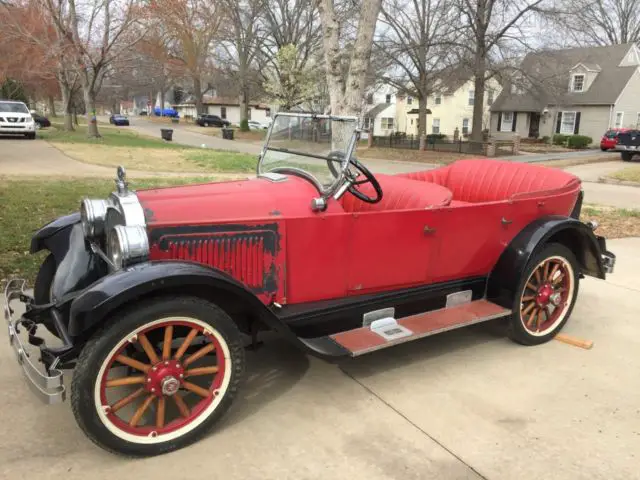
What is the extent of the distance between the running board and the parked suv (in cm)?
2326

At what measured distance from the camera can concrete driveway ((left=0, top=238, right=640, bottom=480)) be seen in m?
2.51

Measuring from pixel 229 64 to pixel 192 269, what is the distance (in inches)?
1743

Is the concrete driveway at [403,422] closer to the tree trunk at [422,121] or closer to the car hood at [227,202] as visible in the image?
the car hood at [227,202]

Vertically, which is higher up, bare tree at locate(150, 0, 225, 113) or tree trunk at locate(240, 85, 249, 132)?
bare tree at locate(150, 0, 225, 113)

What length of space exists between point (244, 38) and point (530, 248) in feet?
132

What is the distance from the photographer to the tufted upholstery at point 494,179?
432 centimetres

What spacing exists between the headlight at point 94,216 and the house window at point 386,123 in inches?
1997

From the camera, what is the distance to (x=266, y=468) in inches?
98.4

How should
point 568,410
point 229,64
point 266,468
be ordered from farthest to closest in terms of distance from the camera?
point 229,64 → point 568,410 → point 266,468

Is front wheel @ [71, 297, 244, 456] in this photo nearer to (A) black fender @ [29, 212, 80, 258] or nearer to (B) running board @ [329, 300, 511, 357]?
(B) running board @ [329, 300, 511, 357]

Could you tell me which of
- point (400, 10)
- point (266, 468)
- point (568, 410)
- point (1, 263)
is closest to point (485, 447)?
point (568, 410)

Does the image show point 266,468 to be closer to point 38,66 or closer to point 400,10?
point 400,10

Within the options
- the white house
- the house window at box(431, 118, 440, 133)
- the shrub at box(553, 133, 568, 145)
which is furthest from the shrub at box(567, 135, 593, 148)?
the white house

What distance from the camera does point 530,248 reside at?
12.3ft
